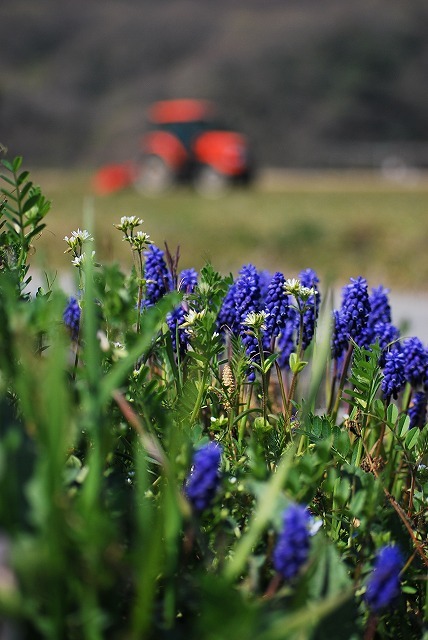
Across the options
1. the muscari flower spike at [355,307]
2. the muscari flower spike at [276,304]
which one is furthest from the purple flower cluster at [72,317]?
the muscari flower spike at [355,307]

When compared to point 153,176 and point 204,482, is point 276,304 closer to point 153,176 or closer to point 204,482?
point 204,482

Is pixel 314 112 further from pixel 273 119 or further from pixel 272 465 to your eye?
pixel 272 465

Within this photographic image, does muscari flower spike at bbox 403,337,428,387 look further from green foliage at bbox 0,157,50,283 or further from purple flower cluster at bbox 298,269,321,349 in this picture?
green foliage at bbox 0,157,50,283

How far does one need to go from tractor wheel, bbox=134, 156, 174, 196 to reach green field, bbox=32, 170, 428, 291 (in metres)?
1.21

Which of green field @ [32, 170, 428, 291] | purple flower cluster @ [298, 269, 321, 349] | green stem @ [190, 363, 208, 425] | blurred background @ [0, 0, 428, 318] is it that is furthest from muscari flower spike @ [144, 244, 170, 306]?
blurred background @ [0, 0, 428, 318]

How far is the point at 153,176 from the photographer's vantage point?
62.1ft

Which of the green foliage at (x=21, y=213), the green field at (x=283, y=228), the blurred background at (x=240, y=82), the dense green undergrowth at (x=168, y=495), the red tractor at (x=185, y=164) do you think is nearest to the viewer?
the dense green undergrowth at (x=168, y=495)

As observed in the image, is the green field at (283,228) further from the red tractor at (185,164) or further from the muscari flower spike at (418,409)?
the red tractor at (185,164)

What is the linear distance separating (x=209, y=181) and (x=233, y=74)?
20.5 m

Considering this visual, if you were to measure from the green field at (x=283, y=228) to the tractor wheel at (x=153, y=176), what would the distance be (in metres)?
1.21

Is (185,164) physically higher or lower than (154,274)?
higher

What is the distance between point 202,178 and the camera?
18.9 metres

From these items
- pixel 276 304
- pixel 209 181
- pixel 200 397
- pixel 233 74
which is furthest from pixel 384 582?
pixel 233 74

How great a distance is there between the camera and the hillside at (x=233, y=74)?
111ft
